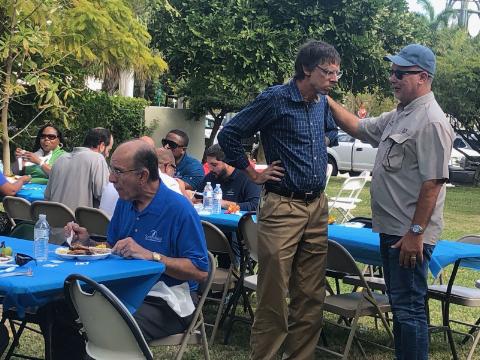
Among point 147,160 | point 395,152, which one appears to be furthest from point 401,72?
point 147,160

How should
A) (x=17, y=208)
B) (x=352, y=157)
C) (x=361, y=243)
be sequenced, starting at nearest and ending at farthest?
(x=361, y=243) < (x=17, y=208) < (x=352, y=157)

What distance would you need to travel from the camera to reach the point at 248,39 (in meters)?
16.5

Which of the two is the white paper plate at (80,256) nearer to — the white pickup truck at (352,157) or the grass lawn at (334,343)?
the grass lawn at (334,343)

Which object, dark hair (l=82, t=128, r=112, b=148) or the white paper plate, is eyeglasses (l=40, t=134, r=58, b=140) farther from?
the white paper plate

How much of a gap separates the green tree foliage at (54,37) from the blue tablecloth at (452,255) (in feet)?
15.5

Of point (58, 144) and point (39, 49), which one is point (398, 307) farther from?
point (58, 144)

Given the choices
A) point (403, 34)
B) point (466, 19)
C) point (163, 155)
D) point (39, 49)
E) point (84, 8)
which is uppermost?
point (466, 19)

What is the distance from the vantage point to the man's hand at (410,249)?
392cm

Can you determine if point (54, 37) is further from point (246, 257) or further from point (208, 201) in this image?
point (246, 257)

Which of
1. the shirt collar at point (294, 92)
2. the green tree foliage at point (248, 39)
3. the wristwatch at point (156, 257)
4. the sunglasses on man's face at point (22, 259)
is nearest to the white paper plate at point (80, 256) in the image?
the sunglasses on man's face at point (22, 259)

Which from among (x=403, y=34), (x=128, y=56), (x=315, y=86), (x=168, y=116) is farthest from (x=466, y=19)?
(x=315, y=86)

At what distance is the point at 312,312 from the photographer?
4.45m

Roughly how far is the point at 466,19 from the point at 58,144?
43.0 metres

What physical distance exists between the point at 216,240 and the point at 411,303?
1691mm
